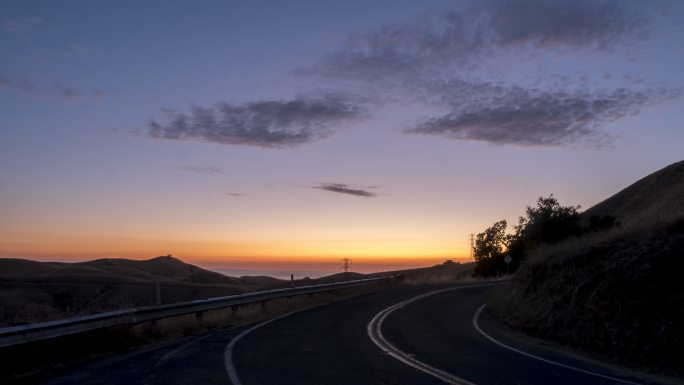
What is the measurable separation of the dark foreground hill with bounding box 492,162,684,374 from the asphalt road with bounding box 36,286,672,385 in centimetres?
108

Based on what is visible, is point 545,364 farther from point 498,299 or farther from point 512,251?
point 512,251

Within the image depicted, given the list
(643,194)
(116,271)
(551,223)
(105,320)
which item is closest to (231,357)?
(105,320)

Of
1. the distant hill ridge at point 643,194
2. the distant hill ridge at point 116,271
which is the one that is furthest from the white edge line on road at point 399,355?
the distant hill ridge at point 643,194

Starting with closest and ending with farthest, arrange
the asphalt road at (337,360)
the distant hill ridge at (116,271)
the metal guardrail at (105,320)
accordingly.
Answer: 1. the asphalt road at (337,360)
2. the metal guardrail at (105,320)
3. the distant hill ridge at (116,271)

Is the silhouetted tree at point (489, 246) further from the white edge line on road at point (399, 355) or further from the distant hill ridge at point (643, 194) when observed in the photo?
the white edge line on road at point (399, 355)

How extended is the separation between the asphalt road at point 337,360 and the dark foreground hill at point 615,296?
3.54 ft

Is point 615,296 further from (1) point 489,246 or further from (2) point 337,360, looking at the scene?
(1) point 489,246

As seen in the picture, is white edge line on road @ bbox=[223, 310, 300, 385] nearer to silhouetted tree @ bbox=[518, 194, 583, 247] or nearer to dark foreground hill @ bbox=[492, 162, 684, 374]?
dark foreground hill @ bbox=[492, 162, 684, 374]

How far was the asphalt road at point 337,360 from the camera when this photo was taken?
34.4 ft

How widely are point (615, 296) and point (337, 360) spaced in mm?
7341

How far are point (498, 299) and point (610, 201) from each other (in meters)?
62.2

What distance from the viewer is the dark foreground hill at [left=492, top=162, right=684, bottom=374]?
1280cm

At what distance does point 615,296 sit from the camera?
14891 millimetres

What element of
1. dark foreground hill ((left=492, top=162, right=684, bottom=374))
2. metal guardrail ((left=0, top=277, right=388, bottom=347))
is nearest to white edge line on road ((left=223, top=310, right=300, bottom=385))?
metal guardrail ((left=0, top=277, right=388, bottom=347))
